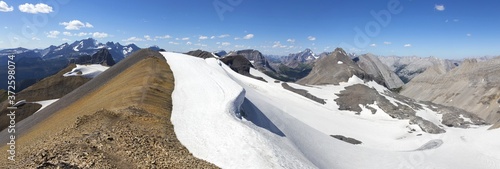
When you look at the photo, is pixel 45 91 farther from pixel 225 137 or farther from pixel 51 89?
pixel 225 137

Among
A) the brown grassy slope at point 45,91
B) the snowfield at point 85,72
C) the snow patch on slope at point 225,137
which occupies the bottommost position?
the brown grassy slope at point 45,91

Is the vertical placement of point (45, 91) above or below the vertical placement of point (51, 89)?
below

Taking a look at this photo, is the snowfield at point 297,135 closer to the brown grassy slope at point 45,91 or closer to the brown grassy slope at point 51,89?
the brown grassy slope at point 45,91

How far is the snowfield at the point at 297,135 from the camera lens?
25672mm

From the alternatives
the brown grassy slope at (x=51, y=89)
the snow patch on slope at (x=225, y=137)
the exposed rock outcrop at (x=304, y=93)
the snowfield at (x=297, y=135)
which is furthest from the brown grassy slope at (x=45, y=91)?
the exposed rock outcrop at (x=304, y=93)

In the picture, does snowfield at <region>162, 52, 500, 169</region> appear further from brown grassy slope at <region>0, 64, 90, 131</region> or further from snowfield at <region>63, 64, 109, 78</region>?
snowfield at <region>63, 64, 109, 78</region>

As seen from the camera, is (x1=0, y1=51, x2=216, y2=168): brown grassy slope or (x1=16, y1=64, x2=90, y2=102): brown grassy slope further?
(x1=16, y1=64, x2=90, y2=102): brown grassy slope

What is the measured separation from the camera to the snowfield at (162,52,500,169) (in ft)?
84.2

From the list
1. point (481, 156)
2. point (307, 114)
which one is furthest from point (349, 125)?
point (481, 156)

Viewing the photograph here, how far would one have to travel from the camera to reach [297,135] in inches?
1919

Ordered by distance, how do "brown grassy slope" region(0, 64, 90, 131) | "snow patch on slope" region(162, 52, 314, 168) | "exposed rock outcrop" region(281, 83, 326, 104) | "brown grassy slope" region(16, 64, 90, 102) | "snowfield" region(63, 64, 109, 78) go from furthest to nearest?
"snowfield" region(63, 64, 109, 78) < "exposed rock outcrop" region(281, 83, 326, 104) < "brown grassy slope" region(16, 64, 90, 102) < "brown grassy slope" region(0, 64, 90, 131) < "snow patch on slope" region(162, 52, 314, 168)

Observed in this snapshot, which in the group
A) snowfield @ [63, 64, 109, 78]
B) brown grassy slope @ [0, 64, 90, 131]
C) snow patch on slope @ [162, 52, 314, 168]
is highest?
snow patch on slope @ [162, 52, 314, 168]

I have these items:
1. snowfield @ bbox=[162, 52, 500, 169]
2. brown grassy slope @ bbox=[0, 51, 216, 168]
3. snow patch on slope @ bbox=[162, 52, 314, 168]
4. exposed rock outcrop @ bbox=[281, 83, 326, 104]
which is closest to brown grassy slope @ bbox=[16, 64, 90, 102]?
snowfield @ bbox=[162, 52, 500, 169]

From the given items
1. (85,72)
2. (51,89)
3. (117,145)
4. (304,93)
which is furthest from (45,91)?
(117,145)
